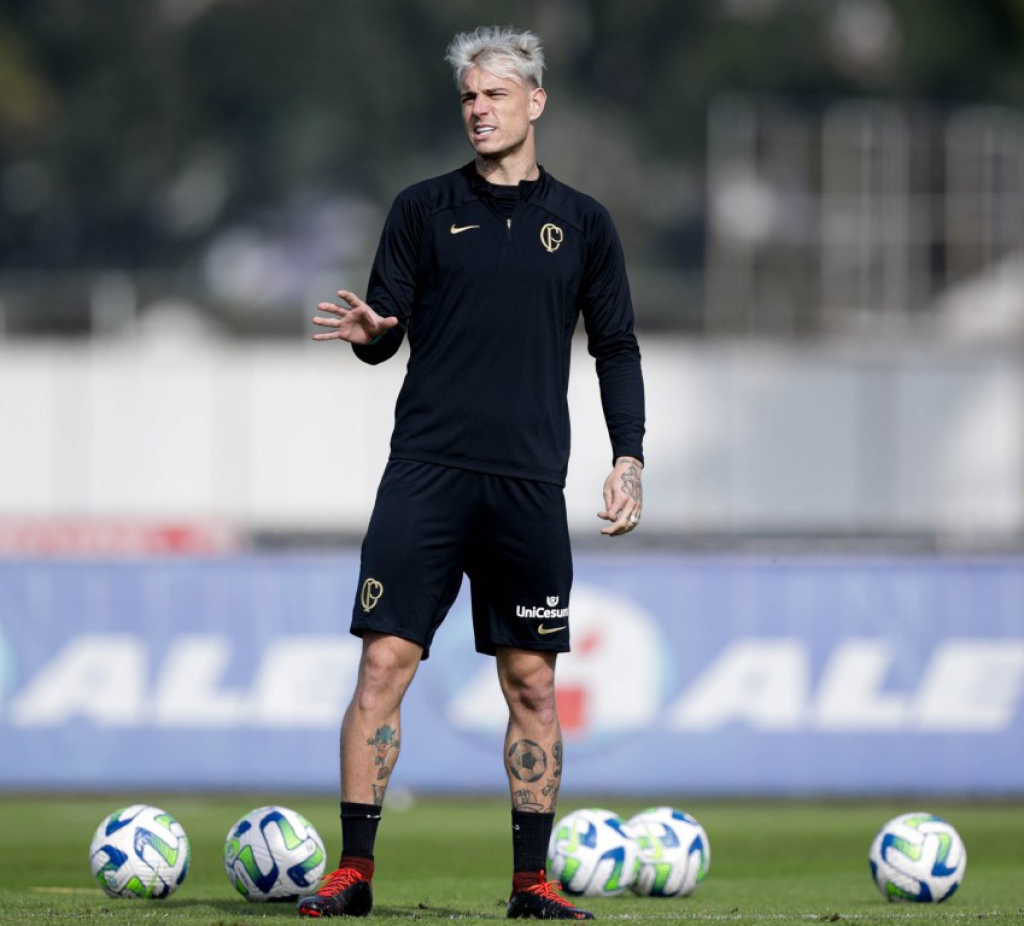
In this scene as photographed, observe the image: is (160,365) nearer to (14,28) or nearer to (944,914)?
(944,914)

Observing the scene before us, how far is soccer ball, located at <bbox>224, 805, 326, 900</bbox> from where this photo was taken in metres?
8.04

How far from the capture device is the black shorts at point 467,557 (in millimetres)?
6980

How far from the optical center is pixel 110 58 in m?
53.1

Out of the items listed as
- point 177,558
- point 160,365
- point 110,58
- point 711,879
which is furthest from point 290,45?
point 711,879

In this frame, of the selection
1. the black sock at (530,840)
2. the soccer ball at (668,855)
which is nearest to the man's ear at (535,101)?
the black sock at (530,840)

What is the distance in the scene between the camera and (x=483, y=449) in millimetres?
7047

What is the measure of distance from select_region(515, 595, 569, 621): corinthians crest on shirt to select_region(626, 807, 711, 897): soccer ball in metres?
1.92

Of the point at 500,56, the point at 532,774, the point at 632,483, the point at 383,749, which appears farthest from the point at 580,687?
the point at 500,56

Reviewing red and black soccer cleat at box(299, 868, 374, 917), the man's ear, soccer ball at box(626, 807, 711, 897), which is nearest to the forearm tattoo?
the man's ear

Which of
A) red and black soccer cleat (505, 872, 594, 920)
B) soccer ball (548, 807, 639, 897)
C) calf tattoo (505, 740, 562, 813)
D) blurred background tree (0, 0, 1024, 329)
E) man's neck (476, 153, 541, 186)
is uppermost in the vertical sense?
blurred background tree (0, 0, 1024, 329)

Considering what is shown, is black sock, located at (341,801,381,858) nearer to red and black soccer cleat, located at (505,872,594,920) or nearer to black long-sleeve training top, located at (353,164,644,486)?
red and black soccer cleat, located at (505,872,594,920)

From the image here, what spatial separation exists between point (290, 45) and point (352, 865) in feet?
163

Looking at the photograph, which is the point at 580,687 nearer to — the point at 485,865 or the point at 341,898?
the point at 485,865

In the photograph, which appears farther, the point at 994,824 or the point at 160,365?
the point at 160,365
